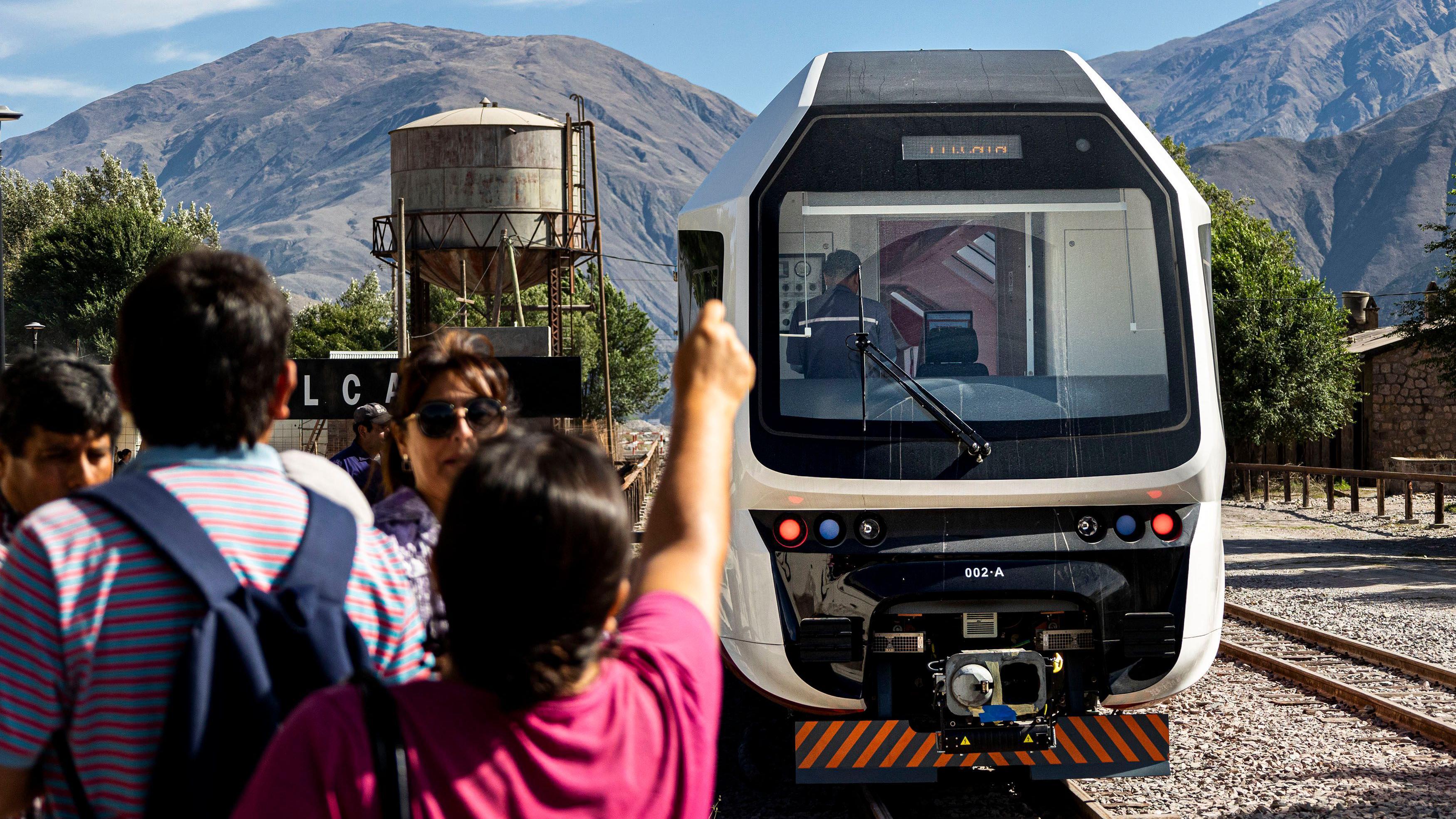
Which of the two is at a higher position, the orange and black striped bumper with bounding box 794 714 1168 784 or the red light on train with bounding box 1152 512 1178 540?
the red light on train with bounding box 1152 512 1178 540

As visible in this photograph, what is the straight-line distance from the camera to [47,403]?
349cm

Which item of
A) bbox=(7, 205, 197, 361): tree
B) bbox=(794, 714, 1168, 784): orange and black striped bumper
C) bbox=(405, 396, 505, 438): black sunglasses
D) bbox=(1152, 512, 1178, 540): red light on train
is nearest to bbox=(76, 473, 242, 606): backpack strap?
bbox=(405, 396, 505, 438): black sunglasses

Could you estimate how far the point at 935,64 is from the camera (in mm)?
6738

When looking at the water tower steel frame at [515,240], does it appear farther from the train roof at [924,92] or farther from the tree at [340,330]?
the tree at [340,330]

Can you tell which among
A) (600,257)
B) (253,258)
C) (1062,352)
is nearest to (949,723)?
(1062,352)

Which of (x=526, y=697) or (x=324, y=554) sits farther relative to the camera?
(x=324, y=554)

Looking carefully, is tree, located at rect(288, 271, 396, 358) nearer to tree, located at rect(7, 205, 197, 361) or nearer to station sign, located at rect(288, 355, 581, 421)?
tree, located at rect(7, 205, 197, 361)

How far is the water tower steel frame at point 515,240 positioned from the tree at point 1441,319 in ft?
50.4

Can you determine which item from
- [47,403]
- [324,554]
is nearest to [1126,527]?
[47,403]

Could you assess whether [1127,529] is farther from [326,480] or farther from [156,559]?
[156,559]

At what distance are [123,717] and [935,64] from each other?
221 inches

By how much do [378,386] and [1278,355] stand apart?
31416mm

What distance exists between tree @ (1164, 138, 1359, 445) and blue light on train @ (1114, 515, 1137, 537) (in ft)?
106

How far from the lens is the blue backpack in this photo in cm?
186
